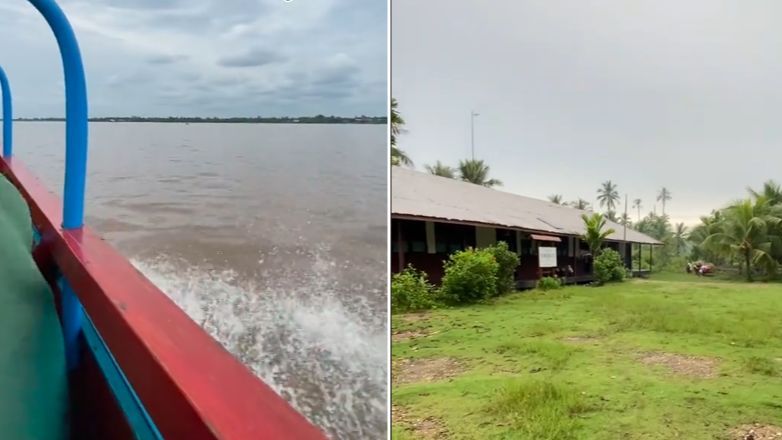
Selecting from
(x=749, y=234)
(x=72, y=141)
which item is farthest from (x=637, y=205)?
(x=72, y=141)

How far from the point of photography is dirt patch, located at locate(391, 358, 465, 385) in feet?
5.73

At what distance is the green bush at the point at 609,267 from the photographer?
5.87 feet

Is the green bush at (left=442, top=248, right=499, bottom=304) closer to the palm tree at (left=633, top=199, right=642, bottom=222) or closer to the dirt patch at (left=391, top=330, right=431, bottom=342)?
the dirt patch at (left=391, top=330, right=431, bottom=342)

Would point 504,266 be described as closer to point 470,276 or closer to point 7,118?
point 470,276

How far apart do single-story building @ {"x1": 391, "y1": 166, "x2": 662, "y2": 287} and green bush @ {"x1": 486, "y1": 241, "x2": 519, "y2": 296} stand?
0.06ft

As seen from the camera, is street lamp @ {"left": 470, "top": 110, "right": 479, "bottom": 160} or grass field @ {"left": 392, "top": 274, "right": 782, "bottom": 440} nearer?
grass field @ {"left": 392, "top": 274, "right": 782, "bottom": 440}

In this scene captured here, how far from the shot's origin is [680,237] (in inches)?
67.6

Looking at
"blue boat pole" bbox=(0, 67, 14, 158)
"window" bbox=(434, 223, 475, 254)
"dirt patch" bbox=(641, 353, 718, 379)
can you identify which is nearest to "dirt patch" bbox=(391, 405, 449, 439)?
"window" bbox=(434, 223, 475, 254)

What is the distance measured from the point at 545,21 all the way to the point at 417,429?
1.24 metres

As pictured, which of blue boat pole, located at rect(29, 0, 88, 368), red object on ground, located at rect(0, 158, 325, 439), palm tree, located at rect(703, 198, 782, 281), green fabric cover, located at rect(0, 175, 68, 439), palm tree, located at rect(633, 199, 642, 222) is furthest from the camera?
palm tree, located at rect(633, 199, 642, 222)

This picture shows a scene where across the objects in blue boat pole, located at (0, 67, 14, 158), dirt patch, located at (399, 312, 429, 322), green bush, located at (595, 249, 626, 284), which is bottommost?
dirt patch, located at (399, 312, 429, 322)

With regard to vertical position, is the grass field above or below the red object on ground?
below

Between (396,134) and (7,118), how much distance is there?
100 centimetres

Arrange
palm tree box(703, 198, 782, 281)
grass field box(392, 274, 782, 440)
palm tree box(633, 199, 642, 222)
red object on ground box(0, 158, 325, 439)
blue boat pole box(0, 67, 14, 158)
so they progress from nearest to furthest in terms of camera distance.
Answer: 1. red object on ground box(0, 158, 325, 439)
2. blue boat pole box(0, 67, 14, 158)
3. grass field box(392, 274, 782, 440)
4. palm tree box(703, 198, 782, 281)
5. palm tree box(633, 199, 642, 222)
